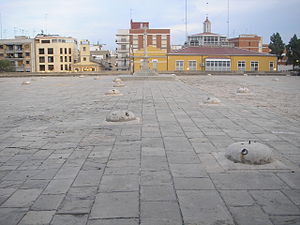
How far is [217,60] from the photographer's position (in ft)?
167

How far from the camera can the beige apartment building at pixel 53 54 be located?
216 feet

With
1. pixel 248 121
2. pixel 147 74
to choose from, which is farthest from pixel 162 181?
pixel 147 74

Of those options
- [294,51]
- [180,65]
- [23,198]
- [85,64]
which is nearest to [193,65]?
[180,65]

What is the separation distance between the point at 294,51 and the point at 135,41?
33218 millimetres

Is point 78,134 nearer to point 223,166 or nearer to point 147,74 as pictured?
point 223,166

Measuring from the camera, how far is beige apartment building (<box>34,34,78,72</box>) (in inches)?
2586

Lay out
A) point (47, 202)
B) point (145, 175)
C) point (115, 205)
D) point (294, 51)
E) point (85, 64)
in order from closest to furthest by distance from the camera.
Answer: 1. point (115, 205)
2. point (47, 202)
3. point (145, 175)
4. point (294, 51)
5. point (85, 64)

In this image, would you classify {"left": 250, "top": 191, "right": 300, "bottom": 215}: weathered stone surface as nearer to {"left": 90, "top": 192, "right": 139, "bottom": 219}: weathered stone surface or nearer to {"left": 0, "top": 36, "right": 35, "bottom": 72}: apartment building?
{"left": 90, "top": 192, "right": 139, "bottom": 219}: weathered stone surface

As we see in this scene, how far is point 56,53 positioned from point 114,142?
63.5 metres

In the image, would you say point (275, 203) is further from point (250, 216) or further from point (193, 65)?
point (193, 65)

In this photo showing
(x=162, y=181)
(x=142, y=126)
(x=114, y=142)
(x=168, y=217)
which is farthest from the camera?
(x=142, y=126)

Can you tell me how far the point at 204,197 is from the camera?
3.39 metres

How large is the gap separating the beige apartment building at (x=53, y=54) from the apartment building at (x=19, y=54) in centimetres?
131

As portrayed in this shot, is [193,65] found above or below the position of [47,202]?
above
